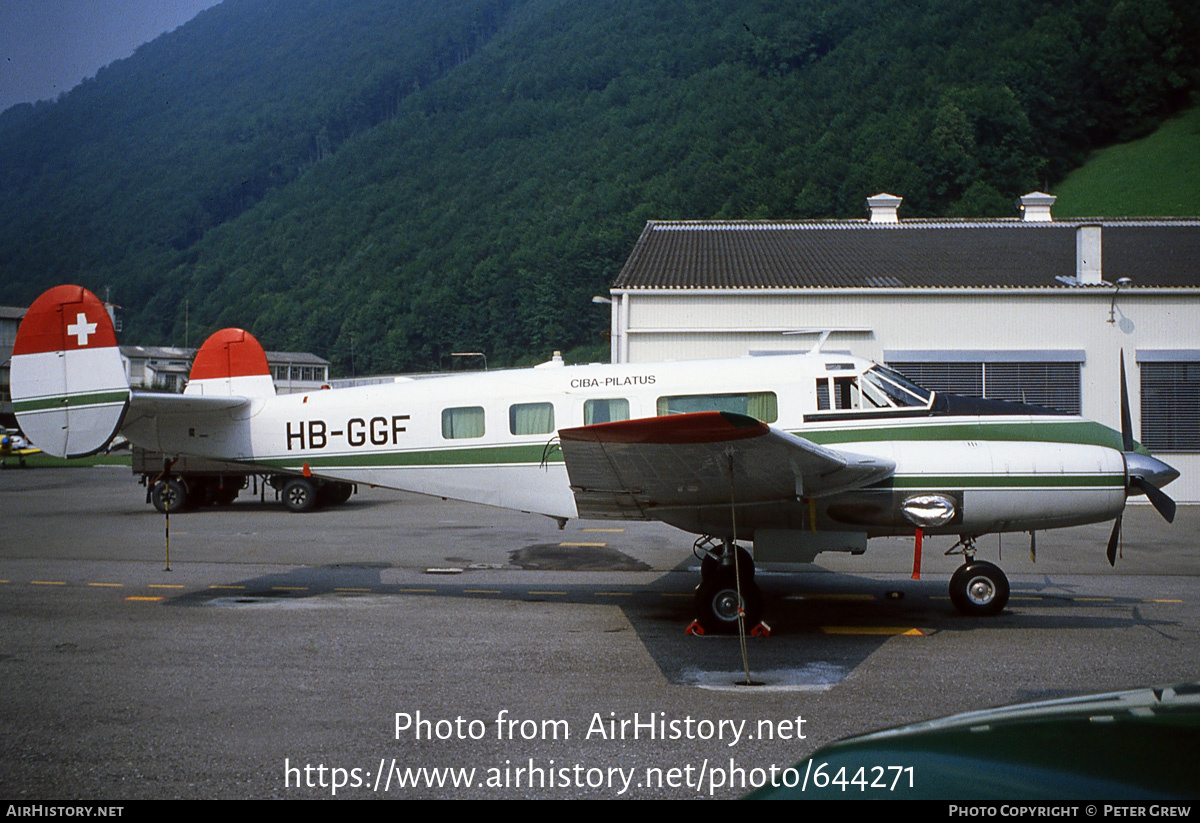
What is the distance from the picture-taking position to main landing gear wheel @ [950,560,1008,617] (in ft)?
30.0

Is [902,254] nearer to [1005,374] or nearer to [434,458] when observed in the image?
[1005,374]

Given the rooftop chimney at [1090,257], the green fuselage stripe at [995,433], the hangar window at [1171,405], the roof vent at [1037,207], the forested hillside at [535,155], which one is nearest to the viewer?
the green fuselage stripe at [995,433]

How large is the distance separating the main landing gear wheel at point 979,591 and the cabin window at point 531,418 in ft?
15.0

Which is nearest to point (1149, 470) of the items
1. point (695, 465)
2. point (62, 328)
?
point (695, 465)

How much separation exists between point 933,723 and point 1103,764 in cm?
58

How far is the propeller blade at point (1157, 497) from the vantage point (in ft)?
28.9

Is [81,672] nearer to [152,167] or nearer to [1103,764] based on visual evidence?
[1103,764]

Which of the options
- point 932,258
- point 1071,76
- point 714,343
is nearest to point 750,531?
point 714,343

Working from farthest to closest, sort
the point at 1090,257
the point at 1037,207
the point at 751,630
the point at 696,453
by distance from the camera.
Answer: the point at 1037,207 → the point at 1090,257 → the point at 751,630 → the point at 696,453

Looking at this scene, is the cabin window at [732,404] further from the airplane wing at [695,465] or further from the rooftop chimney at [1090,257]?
the rooftop chimney at [1090,257]

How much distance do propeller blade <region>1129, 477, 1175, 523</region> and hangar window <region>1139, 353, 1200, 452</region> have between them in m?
14.3

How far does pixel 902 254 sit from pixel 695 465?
68.2 feet

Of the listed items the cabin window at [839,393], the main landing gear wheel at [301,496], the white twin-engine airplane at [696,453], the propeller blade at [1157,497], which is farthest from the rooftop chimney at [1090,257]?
the main landing gear wheel at [301,496]

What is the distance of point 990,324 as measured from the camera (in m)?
22.2
